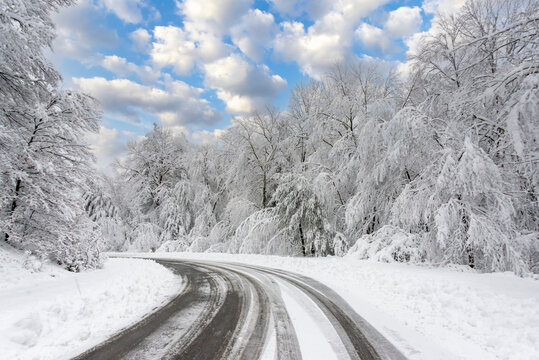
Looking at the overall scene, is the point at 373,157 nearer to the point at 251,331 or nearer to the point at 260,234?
the point at 260,234

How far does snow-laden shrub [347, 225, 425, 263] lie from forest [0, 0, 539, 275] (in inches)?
2.6

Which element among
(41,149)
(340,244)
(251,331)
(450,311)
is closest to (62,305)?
(251,331)

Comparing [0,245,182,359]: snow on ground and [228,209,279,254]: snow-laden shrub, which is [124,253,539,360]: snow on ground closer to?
[0,245,182,359]: snow on ground

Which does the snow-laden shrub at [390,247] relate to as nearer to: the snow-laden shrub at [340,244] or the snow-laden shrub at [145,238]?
the snow-laden shrub at [340,244]

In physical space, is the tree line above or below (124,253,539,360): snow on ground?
above

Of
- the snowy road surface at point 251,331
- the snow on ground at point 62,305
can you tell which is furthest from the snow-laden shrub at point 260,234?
the snowy road surface at point 251,331

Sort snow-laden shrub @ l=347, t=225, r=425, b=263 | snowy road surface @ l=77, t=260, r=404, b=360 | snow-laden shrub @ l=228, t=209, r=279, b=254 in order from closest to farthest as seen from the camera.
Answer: snowy road surface @ l=77, t=260, r=404, b=360 → snow-laden shrub @ l=347, t=225, r=425, b=263 → snow-laden shrub @ l=228, t=209, r=279, b=254

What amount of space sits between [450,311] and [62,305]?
23.3ft

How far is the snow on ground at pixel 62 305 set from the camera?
3770mm

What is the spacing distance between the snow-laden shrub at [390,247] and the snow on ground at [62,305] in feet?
25.7

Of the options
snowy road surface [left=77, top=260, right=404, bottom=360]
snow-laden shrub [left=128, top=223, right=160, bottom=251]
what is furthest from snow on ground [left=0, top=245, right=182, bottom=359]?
snow-laden shrub [left=128, top=223, right=160, bottom=251]

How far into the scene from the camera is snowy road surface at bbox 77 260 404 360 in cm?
356

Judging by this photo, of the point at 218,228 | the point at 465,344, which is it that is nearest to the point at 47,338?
the point at 465,344

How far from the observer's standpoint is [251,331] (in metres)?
4.30
